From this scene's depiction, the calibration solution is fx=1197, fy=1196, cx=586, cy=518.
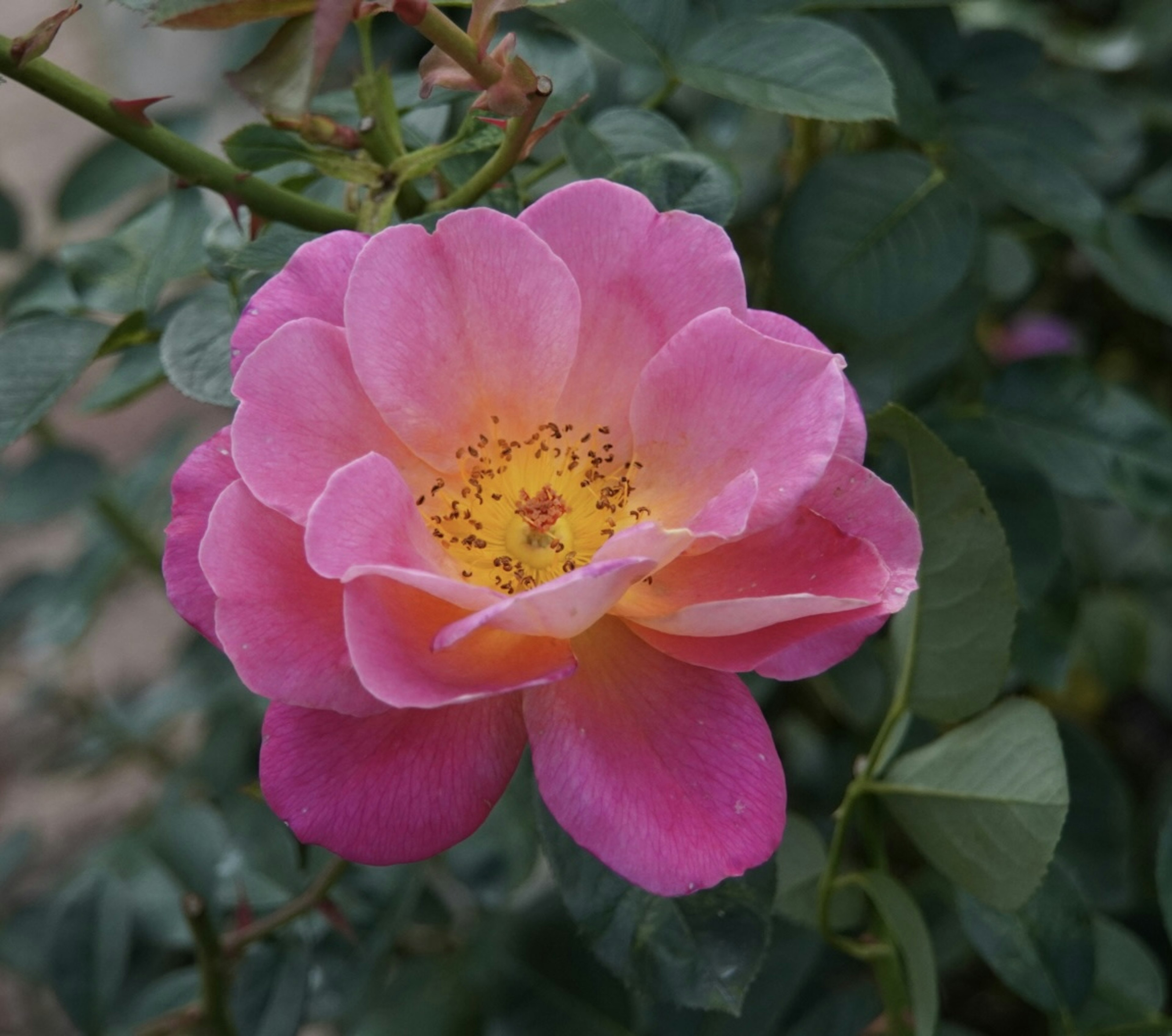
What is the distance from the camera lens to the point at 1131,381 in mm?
1567

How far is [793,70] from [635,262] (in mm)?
203

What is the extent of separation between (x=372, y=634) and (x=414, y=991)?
2.27 ft

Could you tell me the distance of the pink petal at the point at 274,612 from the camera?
0.47m

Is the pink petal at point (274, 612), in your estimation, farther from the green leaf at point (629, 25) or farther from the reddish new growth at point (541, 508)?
the green leaf at point (629, 25)

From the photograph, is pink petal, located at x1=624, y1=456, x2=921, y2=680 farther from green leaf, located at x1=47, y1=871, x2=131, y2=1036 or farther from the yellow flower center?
green leaf, located at x1=47, y1=871, x2=131, y2=1036

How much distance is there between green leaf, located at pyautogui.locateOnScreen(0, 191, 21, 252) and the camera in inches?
45.3

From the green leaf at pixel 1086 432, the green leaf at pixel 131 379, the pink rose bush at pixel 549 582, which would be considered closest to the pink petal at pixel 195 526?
the pink rose bush at pixel 549 582

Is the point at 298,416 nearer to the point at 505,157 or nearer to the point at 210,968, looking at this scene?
the point at 505,157

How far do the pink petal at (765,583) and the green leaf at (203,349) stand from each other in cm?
23

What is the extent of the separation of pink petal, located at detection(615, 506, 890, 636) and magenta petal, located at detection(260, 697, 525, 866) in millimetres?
100

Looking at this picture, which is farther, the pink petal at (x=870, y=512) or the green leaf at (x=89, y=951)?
the green leaf at (x=89, y=951)

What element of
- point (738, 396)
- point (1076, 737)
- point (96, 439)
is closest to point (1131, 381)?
point (1076, 737)

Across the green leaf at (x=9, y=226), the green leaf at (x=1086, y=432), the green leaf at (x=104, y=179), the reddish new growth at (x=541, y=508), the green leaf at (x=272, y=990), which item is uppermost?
the reddish new growth at (x=541, y=508)

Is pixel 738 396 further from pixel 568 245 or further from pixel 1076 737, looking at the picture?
pixel 1076 737
